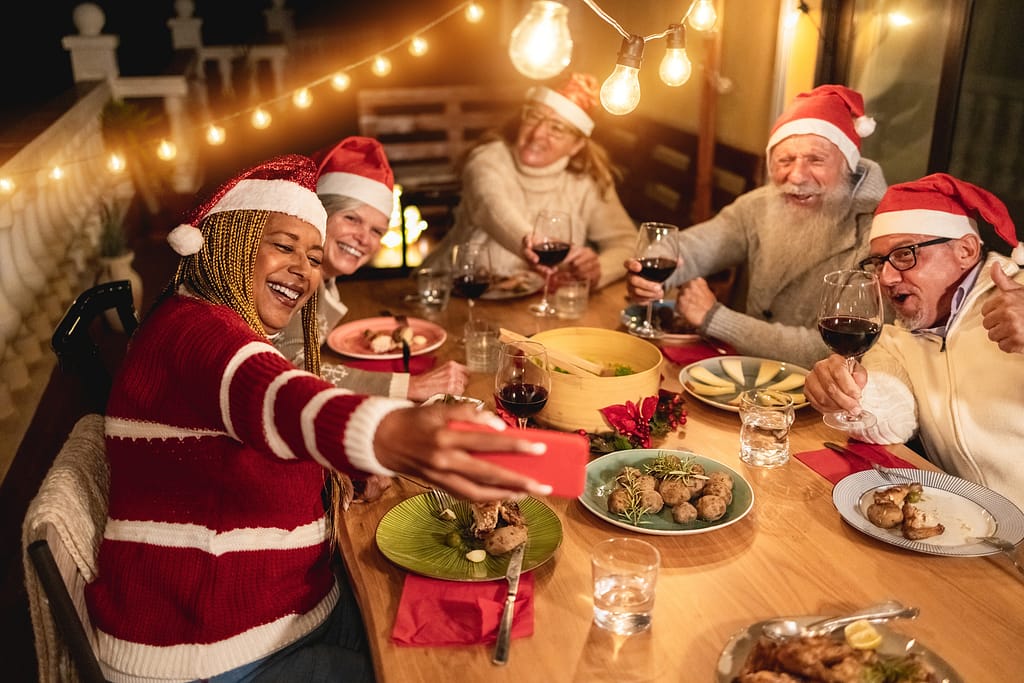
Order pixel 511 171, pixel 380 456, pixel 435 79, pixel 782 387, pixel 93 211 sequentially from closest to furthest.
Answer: pixel 380 456
pixel 782 387
pixel 511 171
pixel 93 211
pixel 435 79

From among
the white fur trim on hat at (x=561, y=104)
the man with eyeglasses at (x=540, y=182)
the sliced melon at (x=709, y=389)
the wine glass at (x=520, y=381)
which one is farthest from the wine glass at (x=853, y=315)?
the white fur trim on hat at (x=561, y=104)

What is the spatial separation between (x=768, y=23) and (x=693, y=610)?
280cm

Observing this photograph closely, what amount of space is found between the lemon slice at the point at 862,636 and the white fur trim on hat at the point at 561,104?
7.58ft

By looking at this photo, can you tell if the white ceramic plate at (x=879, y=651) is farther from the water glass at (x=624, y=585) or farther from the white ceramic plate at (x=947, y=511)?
the white ceramic plate at (x=947, y=511)

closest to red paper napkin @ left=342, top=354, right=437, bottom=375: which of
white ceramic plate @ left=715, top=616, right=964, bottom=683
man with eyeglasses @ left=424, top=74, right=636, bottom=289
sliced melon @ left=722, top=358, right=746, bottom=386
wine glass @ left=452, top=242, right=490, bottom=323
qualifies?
wine glass @ left=452, top=242, right=490, bottom=323

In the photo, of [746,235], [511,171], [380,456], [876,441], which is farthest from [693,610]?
[511,171]

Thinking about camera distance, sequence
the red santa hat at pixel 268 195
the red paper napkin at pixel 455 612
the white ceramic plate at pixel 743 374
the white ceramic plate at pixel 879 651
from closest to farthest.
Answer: the white ceramic plate at pixel 879 651 → the red paper napkin at pixel 455 612 → the red santa hat at pixel 268 195 → the white ceramic plate at pixel 743 374

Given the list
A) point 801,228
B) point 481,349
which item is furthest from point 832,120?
point 481,349

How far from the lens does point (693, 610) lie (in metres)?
1.17

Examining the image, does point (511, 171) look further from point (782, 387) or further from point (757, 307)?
point (782, 387)

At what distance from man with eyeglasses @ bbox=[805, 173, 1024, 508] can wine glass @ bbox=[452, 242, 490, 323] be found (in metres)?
0.91

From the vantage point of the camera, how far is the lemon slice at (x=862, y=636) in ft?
3.41

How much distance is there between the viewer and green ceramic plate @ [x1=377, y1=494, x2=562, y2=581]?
1250 millimetres

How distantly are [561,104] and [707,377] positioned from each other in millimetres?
1481
